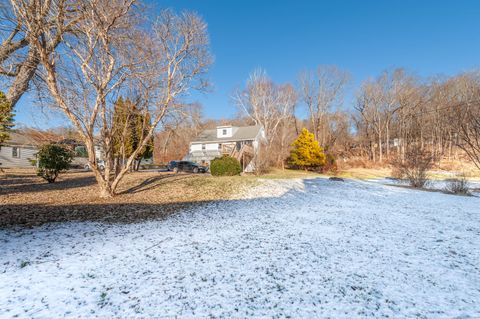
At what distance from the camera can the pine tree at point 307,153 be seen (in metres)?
24.8

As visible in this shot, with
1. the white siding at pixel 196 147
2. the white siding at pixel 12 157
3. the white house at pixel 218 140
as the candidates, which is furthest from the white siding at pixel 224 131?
the white siding at pixel 12 157

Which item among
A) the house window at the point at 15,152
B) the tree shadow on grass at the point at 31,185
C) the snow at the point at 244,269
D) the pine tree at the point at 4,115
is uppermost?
the pine tree at the point at 4,115

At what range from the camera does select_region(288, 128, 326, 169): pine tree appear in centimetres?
2475

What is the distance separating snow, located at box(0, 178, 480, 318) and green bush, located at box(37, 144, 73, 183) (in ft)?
28.7

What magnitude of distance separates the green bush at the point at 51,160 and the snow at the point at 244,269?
8.76 m

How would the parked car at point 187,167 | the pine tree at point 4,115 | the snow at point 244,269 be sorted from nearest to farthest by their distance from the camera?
the snow at point 244,269 < the pine tree at point 4,115 < the parked car at point 187,167

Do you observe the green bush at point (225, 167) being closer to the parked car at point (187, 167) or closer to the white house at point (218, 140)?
the parked car at point (187, 167)

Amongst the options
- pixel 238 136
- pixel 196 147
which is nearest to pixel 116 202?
pixel 238 136

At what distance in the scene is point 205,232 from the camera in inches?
212

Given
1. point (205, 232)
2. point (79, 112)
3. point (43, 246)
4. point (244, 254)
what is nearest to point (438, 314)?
point (244, 254)

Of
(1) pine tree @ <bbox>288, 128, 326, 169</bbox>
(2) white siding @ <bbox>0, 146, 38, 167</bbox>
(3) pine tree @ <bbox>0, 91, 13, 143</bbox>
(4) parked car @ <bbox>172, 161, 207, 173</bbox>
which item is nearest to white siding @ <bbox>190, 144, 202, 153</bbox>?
(4) parked car @ <bbox>172, 161, 207, 173</bbox>

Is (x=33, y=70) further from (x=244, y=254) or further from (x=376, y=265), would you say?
(x=376, y=265)

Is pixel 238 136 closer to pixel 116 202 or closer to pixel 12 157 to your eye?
pixel 116 202

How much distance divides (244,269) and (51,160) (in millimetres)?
13577
